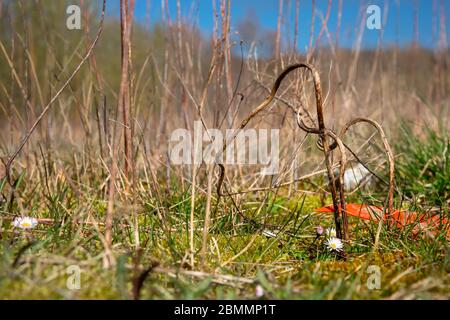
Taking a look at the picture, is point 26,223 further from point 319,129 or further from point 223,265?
point 319,129

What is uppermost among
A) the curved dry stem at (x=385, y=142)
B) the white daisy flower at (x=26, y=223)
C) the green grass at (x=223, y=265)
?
the curved dry stem at (x=385, y=142)

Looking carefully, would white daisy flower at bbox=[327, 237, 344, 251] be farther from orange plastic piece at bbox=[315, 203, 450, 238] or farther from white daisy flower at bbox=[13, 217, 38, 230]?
white daisy flower at bbox=[13, 217, 38, 230]

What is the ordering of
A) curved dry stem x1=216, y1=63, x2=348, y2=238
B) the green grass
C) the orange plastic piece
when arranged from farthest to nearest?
the orange plastic piece, curved dry stem x1=216, y1=63, x2=348, y2=238, the green grass

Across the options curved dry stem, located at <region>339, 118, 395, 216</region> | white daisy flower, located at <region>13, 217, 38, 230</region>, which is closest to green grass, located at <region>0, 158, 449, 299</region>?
white daisy flower, located at <region>13, 217, 38, 230</region>

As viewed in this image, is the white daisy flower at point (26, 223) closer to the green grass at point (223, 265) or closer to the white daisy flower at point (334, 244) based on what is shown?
the green grass at point (223, 265)

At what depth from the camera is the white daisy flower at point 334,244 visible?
3.99 feet

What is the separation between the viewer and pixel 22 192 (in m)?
1.87

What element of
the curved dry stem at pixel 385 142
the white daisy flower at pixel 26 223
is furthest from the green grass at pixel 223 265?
the curved dry stem at pixel 385 142

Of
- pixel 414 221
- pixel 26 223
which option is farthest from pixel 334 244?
pixel 26 223

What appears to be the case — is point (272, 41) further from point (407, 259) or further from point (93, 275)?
point (93, 275)

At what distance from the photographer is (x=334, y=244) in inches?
48.4

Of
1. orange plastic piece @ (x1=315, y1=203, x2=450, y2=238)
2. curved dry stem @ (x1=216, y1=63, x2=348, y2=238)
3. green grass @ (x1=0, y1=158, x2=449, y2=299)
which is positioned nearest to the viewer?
green grass @ (x1=0, y1=158, x2=449, y2=299)

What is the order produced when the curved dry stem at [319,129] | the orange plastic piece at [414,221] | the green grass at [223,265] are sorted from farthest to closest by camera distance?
1. the orange plastic piece at [414,221]
2. the curved dry stem at [319,129]
3. the green grass at [223,265]

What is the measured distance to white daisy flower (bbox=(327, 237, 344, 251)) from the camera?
1.22 metres
